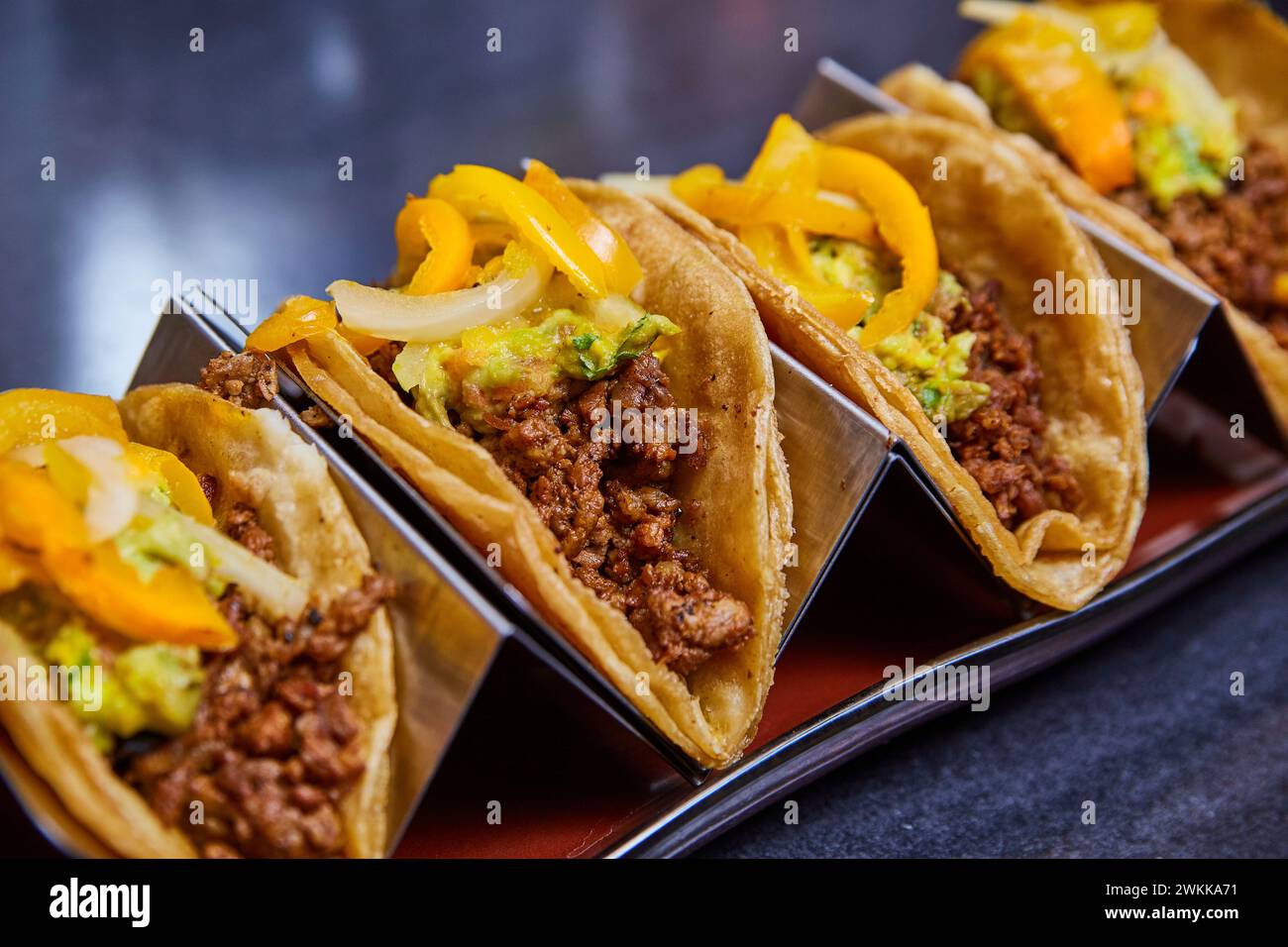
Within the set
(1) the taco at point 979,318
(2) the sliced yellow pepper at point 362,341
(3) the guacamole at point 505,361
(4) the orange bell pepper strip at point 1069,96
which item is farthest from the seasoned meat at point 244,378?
(4) the orange bell pepper strip at point 1069,96

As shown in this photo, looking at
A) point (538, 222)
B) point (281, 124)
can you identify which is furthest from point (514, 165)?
point (538, 222)

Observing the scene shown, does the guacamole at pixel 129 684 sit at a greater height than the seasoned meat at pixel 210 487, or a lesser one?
lesser

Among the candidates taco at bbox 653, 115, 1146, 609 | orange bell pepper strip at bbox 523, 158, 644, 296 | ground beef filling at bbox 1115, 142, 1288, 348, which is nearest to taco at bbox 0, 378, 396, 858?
orange bell pepper strip at bbox 523, 158, 644, 296

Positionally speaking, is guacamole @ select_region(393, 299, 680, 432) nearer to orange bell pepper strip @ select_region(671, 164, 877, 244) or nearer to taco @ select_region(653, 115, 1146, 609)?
taco @ select_region(653, 115, 1146, 609)

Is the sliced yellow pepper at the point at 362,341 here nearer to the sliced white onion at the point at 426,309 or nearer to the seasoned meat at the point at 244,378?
the sliced white onion at the point at 426,309

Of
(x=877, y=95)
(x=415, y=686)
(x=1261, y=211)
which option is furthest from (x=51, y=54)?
(x=1261, y=211)
